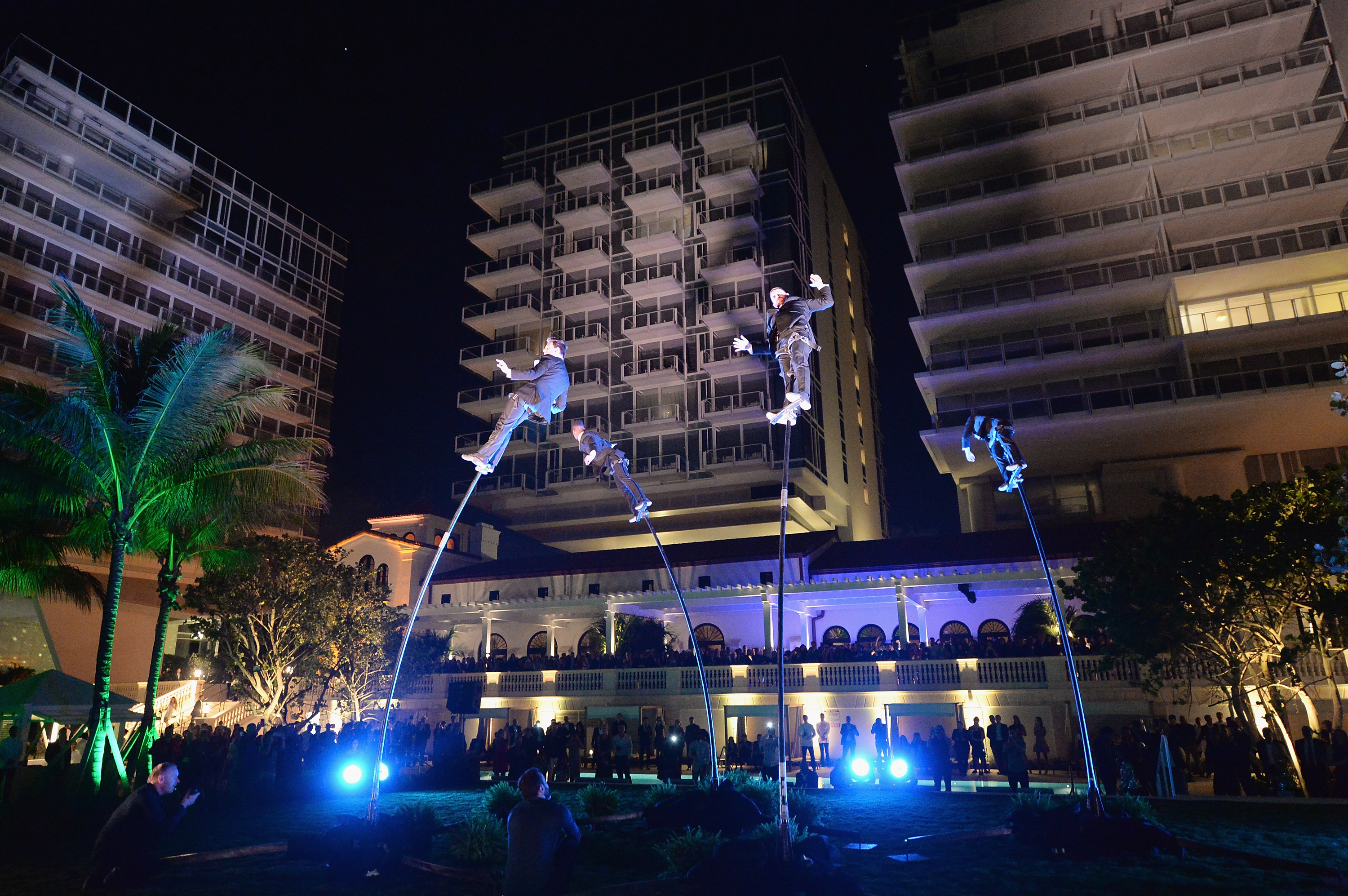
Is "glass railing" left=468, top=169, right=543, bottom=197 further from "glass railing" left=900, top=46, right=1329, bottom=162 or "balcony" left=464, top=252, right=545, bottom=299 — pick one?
"glass railing" left=900, top=46, right=1329, bottom=162

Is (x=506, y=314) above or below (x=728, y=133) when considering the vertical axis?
below

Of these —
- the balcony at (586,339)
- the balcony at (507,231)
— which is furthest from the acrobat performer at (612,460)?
the balcony at (507,231)

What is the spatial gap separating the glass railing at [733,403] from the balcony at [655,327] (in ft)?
15.5

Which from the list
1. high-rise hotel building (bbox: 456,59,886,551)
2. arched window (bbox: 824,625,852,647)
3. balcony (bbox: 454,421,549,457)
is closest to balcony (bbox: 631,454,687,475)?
high-rise hotel building (bbox: 456,59,886,551)

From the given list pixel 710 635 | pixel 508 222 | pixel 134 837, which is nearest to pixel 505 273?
pixel 508 222

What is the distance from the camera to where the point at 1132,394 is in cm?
3372

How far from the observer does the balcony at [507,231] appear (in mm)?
54062

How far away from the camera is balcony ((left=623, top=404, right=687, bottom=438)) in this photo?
45781 millimetres

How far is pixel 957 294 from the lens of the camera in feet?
129

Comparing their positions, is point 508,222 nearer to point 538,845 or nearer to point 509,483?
point 509,483

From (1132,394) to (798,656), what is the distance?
1791 centimetres

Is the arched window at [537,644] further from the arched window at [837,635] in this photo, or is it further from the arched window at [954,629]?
the arched window at [954,629]

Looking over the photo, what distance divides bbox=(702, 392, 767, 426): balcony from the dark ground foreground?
2945 cm

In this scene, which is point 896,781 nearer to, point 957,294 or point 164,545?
point 164,545
